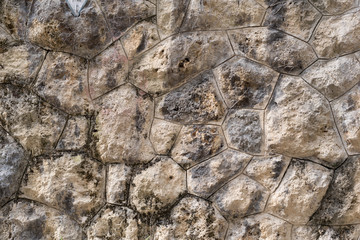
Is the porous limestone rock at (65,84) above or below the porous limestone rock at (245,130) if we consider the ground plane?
above

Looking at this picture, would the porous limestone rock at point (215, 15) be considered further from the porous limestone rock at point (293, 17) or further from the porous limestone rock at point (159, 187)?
the porous limestone rock at point (159, 187)

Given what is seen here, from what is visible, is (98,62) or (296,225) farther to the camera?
(98,62)

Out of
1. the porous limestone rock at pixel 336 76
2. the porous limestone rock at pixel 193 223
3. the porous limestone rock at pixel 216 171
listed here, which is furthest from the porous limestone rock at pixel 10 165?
the porous limestone rock at pixel 336 76

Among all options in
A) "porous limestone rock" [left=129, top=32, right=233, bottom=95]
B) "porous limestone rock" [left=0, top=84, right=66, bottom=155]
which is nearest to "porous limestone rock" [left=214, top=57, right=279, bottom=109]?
"porous limestone rock" [left=129, top=32, right=233, bottom=95]

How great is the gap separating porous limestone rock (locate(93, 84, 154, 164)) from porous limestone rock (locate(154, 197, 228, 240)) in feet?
1.38

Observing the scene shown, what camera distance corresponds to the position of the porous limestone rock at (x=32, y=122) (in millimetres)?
2709

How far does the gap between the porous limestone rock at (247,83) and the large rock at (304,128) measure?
0.13 m

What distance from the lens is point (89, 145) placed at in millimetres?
2689

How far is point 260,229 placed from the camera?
7.85ft

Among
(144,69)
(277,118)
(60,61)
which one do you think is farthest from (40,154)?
(277,118)

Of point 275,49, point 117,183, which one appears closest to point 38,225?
point 117,183

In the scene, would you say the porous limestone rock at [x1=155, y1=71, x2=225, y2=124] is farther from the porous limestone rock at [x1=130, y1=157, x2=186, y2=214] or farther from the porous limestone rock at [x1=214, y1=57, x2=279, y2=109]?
the porous limestone rock at [x1=130, y1=157, x2=186, y2=214]

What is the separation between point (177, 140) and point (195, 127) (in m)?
0.15

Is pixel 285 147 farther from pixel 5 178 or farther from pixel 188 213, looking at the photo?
pixel 5 178
